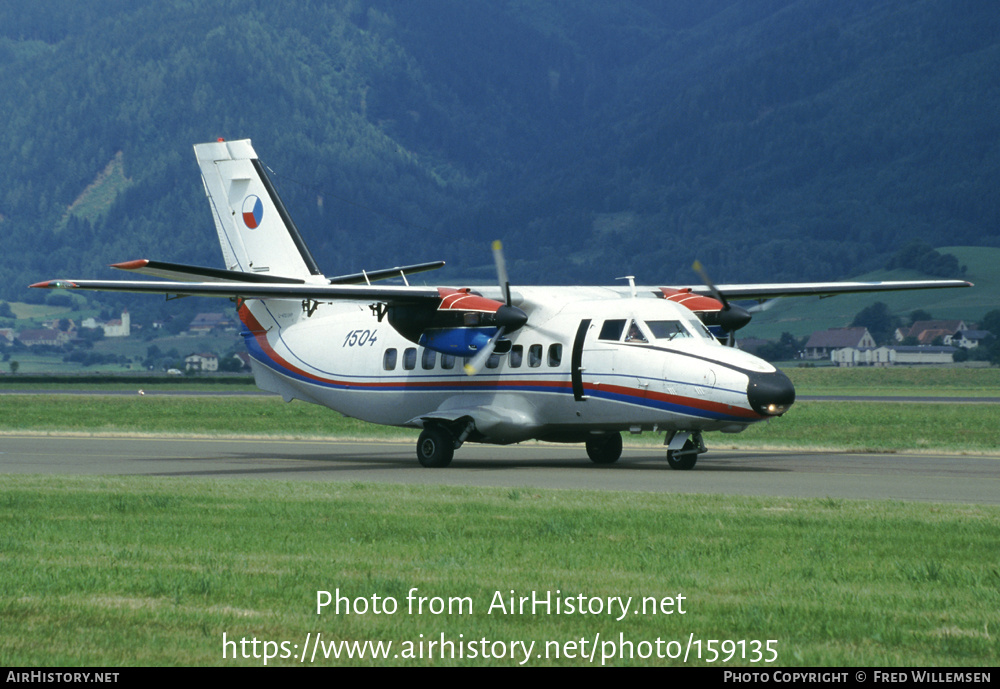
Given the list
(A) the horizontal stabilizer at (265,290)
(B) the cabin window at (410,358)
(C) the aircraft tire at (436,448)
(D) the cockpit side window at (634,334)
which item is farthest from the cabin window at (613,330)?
(B) the cabin window at (410,358)

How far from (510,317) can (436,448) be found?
3.38 meters

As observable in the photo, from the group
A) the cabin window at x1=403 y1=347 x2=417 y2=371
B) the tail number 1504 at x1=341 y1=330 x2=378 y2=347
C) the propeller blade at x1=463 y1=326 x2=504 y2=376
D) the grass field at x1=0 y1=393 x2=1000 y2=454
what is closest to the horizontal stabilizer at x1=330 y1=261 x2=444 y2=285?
the tail number 1504 at x1=341 y1=330 x2=378 y2=347

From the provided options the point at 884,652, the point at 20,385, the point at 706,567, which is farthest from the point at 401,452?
the point at 20,385

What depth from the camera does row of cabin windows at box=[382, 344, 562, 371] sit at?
2670 cm

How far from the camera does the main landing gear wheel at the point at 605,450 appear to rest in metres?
28.2

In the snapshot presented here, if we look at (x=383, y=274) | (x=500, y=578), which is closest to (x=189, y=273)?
(x=383, y=274)

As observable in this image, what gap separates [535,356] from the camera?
27.0 m

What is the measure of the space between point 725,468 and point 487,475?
4.82m

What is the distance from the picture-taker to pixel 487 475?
2525cm

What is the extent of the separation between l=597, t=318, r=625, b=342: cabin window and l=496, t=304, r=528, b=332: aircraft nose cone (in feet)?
5.96

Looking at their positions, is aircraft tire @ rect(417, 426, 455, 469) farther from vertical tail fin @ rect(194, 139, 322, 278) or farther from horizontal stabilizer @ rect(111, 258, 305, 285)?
vertical tail fin @ rect(194, 139, 322, 278)

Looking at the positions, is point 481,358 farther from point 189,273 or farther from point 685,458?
point 189,273

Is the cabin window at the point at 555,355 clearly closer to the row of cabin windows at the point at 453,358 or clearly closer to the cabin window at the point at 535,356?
the row of cabin windows at the point at 453,358

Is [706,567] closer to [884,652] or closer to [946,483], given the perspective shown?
[884,652]
